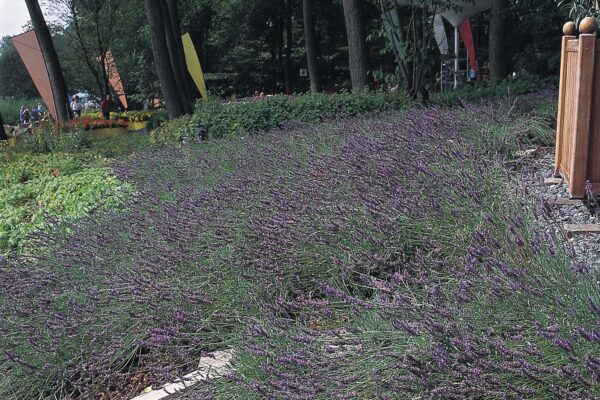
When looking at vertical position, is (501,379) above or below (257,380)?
above

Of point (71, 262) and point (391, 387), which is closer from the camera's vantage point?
point (391, 387)

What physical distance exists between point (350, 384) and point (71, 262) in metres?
2.53

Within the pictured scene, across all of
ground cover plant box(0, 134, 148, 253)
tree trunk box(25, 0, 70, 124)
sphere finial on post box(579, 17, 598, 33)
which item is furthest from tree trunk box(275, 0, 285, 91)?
sphere finial on post box(579, 17, 598, 33)

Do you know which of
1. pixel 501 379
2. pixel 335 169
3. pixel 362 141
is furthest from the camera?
pixel 362 141

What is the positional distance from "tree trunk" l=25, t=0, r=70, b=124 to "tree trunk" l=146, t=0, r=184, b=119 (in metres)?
5.02

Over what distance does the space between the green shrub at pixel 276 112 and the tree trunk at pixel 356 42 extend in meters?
2.09

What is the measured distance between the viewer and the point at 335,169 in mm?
4629

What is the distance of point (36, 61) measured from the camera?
19547 mm

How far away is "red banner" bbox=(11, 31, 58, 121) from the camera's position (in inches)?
750

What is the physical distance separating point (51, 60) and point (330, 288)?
17.5 meters

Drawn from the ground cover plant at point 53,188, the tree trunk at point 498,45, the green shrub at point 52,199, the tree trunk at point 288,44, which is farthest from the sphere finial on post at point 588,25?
the tree trunk at point 288,44

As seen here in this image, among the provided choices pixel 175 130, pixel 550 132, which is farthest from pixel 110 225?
pixel 175 130

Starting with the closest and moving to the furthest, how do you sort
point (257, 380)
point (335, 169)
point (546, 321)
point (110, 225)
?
1. point (546, 321)
2. point (257, 380)
3. point (335, 169)
4. point (110, 225)

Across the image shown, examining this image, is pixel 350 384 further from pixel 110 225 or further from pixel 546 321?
pixel 110 225
